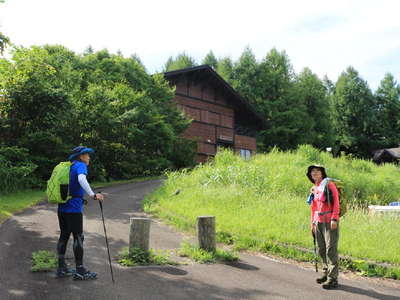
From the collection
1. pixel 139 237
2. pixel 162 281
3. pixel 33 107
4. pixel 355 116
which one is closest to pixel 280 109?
pixel 355 116

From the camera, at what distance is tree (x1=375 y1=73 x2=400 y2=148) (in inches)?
2130

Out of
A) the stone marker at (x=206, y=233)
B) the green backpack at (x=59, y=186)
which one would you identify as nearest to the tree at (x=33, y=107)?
the stone marker at (x=206, y=233)

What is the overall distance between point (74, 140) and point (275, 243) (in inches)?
551

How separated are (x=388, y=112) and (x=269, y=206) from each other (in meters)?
52.5

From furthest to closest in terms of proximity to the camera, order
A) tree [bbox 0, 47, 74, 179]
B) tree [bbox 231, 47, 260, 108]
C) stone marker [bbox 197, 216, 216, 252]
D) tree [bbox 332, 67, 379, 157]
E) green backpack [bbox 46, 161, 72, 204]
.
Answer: tree [bbox 332, 67, 379, 157]
tree [bbox 231, 47, 260, 108]
tree [bbox 0, 47, 74, 179]
stone marker [bbox 197, 216, 216, 252]
green backpack [bbox 46, 161, 72, 204]

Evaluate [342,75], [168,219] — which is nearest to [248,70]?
[342,75]

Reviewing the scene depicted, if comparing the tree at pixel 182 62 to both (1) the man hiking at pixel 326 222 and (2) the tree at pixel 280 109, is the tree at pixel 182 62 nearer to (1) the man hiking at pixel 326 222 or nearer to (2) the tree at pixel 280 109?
(2) the tree at pixel 280 109

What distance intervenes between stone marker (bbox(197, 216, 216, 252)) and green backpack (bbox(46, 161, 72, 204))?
113 inches

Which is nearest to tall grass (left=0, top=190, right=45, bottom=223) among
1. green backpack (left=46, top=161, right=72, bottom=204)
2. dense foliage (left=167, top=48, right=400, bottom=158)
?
green backpack (left=46, top=161, right=72, bottom=204)

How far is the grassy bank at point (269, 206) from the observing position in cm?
791

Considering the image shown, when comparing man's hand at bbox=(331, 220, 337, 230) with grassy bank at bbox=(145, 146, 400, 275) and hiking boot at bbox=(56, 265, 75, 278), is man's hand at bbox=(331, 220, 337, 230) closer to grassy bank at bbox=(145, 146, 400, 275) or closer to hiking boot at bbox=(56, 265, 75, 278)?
grassy bank at bbox=(145, 146, 400, 275)

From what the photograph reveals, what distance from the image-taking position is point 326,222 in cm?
591

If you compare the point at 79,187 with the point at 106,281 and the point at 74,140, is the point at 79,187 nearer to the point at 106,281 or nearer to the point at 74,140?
the point at 106,281

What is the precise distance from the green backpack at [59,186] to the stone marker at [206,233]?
287cm
